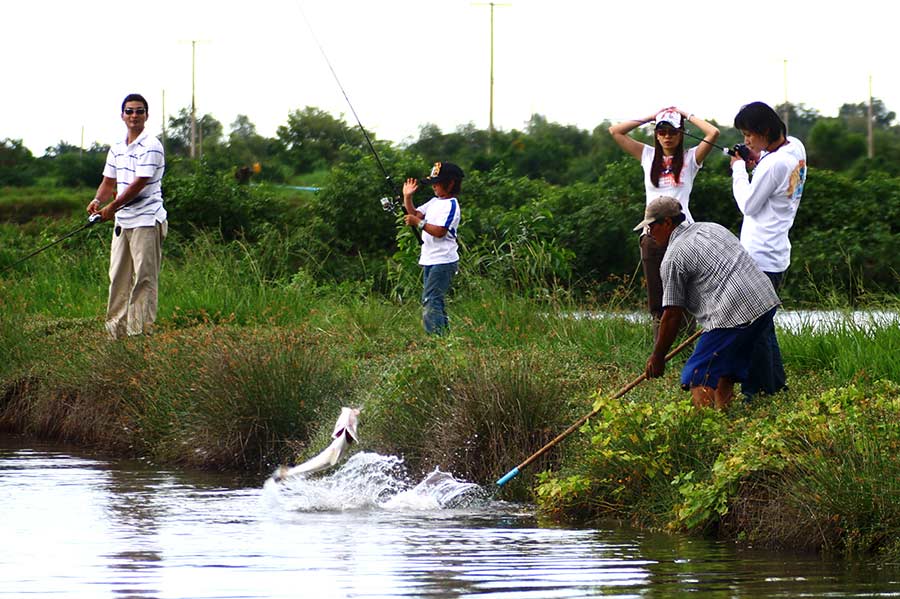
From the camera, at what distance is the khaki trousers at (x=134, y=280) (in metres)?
12.7

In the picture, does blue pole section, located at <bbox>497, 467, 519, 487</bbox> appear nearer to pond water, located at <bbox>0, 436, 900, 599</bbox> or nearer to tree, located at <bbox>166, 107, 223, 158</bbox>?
pond water, located at <bbox>0, 436, 900, 599</bbox>

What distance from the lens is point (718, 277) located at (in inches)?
316

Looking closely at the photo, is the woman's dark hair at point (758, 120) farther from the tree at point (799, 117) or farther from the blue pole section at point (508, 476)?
the tree at point (799, 117)

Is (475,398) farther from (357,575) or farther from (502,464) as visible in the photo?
(357,575)

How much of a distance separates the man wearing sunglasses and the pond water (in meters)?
3.05

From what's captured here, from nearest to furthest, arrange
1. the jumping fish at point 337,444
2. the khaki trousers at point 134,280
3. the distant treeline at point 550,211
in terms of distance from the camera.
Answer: the jumping fish at point 337,444 → the khaki trousers at point 134,280 → the distant treeline at point 550,211

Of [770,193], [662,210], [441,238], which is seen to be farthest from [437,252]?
[662,210]

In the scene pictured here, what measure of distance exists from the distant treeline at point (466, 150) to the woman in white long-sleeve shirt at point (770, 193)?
24063 mm

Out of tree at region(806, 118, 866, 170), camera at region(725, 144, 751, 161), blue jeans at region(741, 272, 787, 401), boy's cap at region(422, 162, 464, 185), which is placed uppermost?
tree at region(806, 118, 866, 170)

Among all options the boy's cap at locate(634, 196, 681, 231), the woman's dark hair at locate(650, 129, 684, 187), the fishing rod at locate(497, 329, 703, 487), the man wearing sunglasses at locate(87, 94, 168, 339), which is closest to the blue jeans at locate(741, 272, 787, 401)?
the fishing rod at locate(497, 329, 703, 487)

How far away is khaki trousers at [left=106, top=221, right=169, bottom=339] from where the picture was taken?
12703mm

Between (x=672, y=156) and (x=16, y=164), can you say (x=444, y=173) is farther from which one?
(x=16, y=164)

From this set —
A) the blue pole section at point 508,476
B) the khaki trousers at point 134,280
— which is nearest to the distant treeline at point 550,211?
the khaki trousers at point 134,280

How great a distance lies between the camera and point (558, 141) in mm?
45531
